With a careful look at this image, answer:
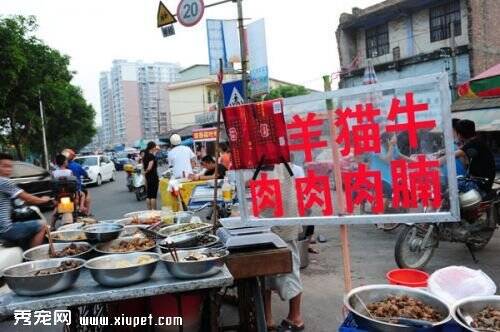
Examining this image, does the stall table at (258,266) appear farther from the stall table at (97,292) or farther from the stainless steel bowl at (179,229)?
the stainless steel bowl at (179,229)

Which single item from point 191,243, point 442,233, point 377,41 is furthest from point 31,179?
point 377,41

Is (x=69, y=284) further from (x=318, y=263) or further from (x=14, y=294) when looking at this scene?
(x=318, y=263)

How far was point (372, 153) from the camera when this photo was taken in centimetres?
297

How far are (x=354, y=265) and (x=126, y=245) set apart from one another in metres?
3.37

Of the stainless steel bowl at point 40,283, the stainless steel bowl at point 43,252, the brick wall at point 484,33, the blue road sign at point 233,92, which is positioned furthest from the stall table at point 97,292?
the brick wall at point 484,33

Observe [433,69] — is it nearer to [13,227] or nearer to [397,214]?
[397,214]

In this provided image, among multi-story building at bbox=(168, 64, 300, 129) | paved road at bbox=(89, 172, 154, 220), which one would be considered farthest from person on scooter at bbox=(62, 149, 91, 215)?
multi-story building at bbox=(168, 64, 300, 129)

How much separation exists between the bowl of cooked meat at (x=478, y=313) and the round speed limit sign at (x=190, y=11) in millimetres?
7085

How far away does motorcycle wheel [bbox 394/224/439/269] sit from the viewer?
17.4 ft

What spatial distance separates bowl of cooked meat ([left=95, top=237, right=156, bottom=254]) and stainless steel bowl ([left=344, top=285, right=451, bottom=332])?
172cm

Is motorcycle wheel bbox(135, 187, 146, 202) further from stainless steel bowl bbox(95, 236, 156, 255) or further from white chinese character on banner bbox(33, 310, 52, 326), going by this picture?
stainless steel bowl bbox(95, 236, 156, 255)

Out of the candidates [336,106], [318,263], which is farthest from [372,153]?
[318,263]

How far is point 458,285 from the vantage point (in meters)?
2.72

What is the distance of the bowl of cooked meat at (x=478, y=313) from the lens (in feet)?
7.14
